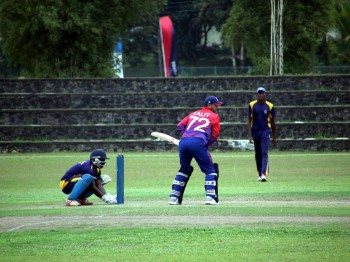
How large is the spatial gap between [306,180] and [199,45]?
6744 centimetres

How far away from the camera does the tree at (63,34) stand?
42.2 m

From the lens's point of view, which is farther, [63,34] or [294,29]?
[294,29]

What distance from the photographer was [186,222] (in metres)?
17.1

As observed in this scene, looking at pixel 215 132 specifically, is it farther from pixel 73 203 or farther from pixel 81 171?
pixel 73 203

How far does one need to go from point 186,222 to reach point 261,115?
978cm

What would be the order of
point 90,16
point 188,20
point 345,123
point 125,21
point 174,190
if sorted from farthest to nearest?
point 188,20 → point 125,21 → point 90,16 → point 345,123 → point 174,190

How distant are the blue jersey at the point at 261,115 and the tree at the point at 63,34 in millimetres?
16621

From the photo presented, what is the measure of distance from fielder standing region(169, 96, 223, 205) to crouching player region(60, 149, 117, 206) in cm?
146

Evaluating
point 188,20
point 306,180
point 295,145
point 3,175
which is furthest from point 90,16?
point 188,20

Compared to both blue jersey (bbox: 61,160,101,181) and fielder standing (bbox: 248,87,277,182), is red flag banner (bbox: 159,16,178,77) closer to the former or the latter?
fielder standing (bbox: 248,87,277,182)

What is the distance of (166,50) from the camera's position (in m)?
67.2

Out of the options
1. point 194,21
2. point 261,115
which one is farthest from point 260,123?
point 194,21

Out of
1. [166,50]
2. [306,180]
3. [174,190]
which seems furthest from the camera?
[166,50]

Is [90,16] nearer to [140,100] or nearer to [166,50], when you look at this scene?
[140,100]
